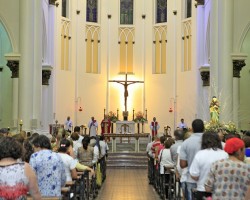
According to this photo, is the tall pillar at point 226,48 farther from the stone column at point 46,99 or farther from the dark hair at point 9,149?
the dark hair at point 9,149

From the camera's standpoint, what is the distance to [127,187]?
21.7 meters

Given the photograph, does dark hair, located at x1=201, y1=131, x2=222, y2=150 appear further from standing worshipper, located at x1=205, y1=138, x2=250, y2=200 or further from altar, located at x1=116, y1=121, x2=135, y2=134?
altar, located at x1=116, y1=121, x2=135, y2=134

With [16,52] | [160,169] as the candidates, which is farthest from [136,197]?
[16,52]

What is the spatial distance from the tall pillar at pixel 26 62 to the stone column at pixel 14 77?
0.21 meters

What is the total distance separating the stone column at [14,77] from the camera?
26.1m

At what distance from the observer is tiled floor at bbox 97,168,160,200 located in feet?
62.0

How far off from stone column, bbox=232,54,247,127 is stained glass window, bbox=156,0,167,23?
17.5 metres

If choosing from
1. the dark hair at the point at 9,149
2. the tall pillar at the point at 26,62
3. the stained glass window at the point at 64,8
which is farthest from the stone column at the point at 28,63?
the dark hair at the point at 9,149

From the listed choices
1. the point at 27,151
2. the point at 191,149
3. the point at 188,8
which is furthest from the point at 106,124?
the point at 27,151

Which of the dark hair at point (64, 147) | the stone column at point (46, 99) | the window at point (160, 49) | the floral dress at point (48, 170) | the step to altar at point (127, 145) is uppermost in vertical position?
the window at point (160, 49)

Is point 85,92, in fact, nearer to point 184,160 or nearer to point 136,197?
point 136,197

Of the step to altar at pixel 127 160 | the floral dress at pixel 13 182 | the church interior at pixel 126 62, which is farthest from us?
the church interior at pixel 126 62

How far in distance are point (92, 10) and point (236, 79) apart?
19.1 metres

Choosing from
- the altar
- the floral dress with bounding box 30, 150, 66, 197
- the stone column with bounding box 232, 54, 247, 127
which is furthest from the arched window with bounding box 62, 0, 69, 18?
the floral dress with bounding box 30, 150, 66, 197
